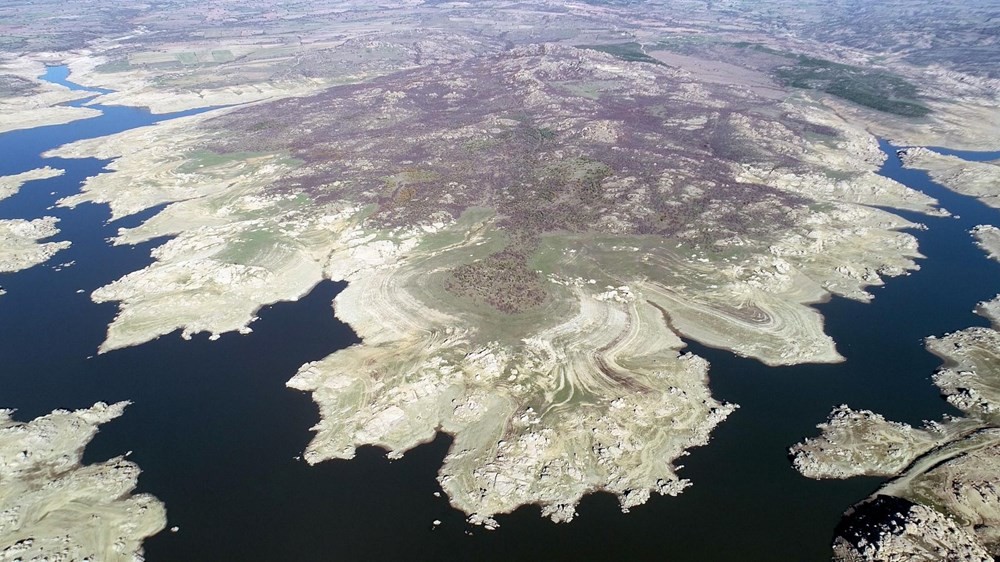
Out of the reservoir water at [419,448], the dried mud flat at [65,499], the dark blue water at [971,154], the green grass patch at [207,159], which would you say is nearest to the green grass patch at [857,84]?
the dark blue water at [971,154]

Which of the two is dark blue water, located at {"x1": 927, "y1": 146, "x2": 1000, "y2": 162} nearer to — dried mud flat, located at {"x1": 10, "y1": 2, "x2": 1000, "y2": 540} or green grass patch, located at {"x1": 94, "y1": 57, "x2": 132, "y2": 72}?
dried mud flat, located at {"x1": 10, "y1": 2, "x2": 1000, "y2": 540}

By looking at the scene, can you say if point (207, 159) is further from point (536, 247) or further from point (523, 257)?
point (523, 257)

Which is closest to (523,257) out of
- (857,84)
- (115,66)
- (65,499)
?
(65,499)

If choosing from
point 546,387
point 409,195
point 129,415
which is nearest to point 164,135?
point 409,195

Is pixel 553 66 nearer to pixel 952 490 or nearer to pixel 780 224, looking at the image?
pixel 780 224

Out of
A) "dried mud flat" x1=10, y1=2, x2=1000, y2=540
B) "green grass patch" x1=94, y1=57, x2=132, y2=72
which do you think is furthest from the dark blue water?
"green grass patch" x1=94, y1=57, x2=132, y2=72

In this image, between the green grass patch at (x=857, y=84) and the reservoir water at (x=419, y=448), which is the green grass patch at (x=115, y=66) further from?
the green grass patch at (x=857, y=84)
